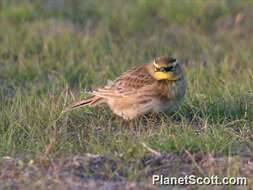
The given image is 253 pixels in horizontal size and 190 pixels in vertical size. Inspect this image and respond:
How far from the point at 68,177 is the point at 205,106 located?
83.5 inches

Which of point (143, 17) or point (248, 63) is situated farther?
point (143, 17)

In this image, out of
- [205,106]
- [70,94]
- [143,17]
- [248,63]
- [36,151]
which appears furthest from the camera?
[143,17]

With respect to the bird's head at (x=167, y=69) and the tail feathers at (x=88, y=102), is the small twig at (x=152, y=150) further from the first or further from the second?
the tail feathers at (x=88, y=102)

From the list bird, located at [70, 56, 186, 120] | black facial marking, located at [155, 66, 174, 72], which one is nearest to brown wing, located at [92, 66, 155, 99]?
bird, located at [70, 56, 186, 120]

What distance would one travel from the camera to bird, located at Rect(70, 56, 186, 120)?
7.43 metres

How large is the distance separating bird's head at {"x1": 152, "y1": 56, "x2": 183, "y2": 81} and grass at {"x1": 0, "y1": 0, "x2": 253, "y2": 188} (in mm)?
372

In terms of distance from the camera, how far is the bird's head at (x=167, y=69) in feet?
24.6

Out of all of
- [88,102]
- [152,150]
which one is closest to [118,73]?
[88,102]

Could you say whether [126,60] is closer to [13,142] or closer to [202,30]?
[202,30]

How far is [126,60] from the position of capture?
1068 centimetres

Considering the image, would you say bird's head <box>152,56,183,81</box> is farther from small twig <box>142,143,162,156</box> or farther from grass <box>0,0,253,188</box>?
small twig <box>142,143,162,156</box>

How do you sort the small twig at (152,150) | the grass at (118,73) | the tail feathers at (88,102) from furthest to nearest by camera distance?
the tail feathers at (88,102) → the grass at (118,73) → the small twig at (152,150)

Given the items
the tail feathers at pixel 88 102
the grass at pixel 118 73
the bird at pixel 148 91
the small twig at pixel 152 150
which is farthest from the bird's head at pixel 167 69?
the small twig at pixel 152 150

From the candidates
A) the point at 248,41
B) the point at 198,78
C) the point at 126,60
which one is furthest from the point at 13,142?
the point at 248,41
